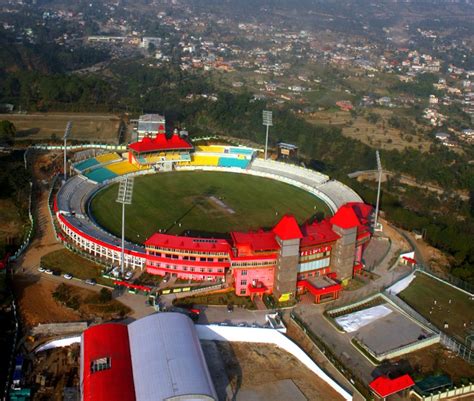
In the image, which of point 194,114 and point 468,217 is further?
point 194,114

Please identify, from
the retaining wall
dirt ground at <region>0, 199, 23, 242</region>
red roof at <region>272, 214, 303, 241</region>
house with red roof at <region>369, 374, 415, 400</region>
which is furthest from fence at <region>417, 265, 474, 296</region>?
dirt ground at <region>0, 199, 23, 242</region>

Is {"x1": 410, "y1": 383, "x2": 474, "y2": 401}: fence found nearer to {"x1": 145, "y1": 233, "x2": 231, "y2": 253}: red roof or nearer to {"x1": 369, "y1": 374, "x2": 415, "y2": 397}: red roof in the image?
{"x1": 369, "y1": 374, "x2": 415, "y2": 397}: red roof

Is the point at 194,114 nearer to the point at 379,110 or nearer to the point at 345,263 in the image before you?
the point at 379,110

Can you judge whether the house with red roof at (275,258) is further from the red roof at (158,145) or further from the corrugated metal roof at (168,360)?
the red roof at (158,145)

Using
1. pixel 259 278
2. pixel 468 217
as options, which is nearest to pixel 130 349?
pixel 259 278

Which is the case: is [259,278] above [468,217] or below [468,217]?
above

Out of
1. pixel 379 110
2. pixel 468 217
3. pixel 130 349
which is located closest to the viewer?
pixel 130 349

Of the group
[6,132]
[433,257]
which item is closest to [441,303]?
[433,257]
